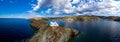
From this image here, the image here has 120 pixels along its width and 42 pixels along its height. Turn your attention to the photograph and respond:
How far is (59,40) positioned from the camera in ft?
150

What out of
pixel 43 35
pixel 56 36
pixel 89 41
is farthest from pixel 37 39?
pixel 89 41

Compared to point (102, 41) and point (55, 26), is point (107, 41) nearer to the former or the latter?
point (102, 41)

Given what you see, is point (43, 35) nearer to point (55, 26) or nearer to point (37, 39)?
point (37, 39)

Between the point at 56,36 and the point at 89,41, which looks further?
the point at 89,41

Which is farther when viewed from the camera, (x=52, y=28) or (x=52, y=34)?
(x=52, y=28)

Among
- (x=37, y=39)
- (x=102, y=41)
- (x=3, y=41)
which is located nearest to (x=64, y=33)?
(x=37, y=39)

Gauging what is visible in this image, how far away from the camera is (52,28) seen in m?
48.8

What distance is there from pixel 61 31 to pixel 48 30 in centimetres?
410

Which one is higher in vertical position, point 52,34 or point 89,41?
point 52,34

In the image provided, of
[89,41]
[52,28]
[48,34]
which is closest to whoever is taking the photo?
[48,34]

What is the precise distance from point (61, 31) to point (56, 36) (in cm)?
336

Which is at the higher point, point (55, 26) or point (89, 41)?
point (55, 26)

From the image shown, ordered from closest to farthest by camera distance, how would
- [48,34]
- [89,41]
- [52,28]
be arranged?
[48,34]
[52,28]
[89,41]

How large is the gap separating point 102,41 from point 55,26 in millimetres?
22237
